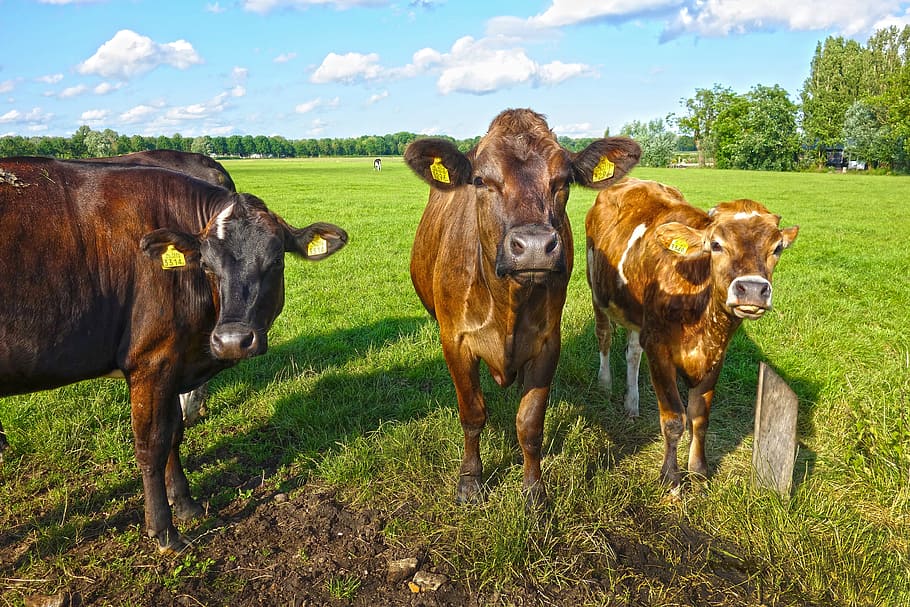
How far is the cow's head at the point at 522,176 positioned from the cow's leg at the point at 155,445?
2.06 metres

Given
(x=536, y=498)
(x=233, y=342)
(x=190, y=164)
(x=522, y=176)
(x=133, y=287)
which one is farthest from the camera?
(x=190, y=164)

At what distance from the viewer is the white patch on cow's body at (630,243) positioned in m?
5.26

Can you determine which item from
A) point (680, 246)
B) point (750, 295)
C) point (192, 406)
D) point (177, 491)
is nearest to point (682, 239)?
point (680, 246)

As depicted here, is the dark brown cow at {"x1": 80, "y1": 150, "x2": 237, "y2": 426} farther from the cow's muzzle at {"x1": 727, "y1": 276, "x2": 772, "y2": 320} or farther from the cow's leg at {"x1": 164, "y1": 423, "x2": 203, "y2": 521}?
the cow's muzzle at {"x1": 727, "y1": 276, "x2": 772, "y2": 320}

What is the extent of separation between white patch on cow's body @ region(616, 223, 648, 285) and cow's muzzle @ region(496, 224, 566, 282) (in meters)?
2.51

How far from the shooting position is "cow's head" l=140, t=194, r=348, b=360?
10.9 ft

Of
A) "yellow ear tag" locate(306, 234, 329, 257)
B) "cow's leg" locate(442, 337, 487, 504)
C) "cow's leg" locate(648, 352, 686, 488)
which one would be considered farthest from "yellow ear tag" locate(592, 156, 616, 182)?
"yellow ear tag" locate(306, 234, 329, 257)

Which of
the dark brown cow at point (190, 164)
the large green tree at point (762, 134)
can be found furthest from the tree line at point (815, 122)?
the dark brown cow at point (190, 164)

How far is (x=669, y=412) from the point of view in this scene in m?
4.30

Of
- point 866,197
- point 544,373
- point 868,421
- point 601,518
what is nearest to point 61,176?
point 544,373

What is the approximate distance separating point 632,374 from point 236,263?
389 cm

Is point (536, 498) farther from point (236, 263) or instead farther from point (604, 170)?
point (236, 263)

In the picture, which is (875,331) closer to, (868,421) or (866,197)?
(868,421)

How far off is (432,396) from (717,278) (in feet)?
9.06
